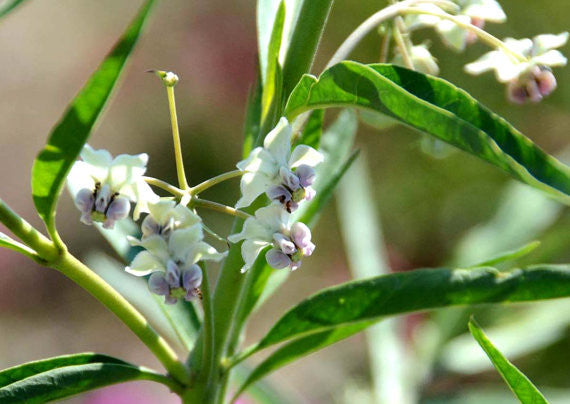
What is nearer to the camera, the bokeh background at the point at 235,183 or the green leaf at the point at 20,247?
the green leaf at the point at 20,247

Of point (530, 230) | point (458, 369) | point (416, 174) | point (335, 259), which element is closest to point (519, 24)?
point (416, 174)

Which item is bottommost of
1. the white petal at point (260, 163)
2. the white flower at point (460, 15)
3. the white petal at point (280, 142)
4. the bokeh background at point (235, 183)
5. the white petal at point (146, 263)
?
the white petal at point (146, 263)

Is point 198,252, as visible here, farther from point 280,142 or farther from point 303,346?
point 303,346

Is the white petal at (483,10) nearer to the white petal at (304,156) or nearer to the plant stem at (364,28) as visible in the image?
the plant stem at (364,28)

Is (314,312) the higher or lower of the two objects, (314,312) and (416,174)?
the lower

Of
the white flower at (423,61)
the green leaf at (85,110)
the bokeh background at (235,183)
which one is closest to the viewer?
the green leaf at (85,110)

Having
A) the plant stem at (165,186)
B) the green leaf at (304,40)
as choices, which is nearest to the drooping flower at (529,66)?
the green leaf at (304,40)

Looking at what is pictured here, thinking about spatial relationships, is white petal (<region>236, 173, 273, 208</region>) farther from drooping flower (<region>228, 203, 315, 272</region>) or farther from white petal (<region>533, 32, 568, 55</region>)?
white petal (<region>533, 32, 568, 55</region>)

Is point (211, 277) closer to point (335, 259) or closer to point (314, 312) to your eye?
point (335, 259)
